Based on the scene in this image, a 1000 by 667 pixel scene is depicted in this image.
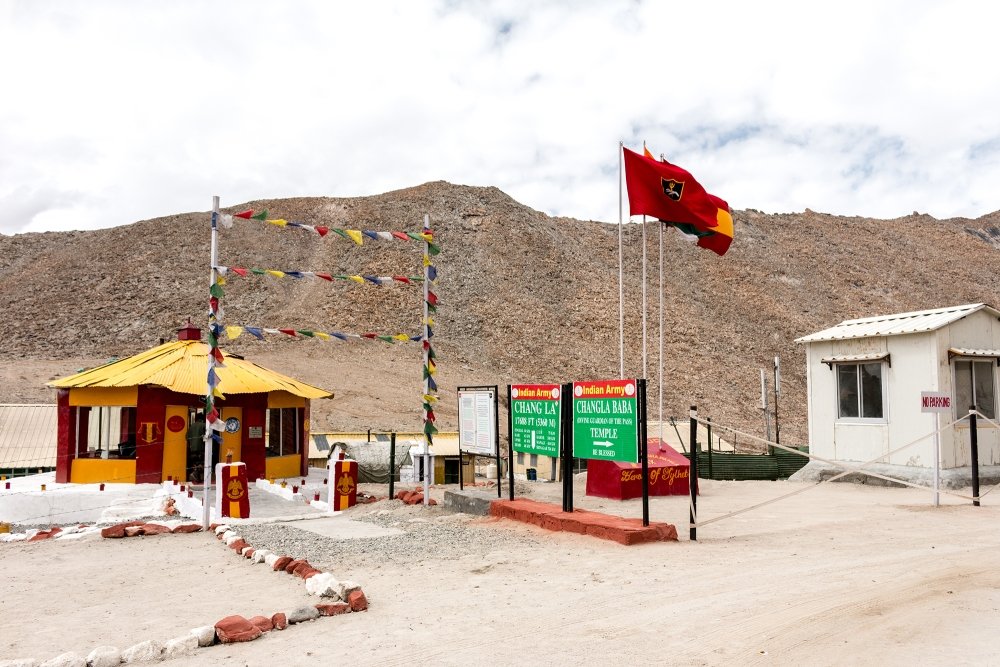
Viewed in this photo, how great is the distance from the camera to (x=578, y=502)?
14.4m

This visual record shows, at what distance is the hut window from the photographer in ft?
65.4

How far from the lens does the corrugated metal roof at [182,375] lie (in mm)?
17000

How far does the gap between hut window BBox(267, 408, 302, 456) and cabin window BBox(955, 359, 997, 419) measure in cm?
1541

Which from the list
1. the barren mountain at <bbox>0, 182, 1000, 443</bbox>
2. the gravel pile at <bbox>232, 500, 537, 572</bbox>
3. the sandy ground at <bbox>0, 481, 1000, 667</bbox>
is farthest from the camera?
the barren mountain at <bbox>0, 182, 1000, 443</bbox>

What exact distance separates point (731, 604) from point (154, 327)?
49.2m

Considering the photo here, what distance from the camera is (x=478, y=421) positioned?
538 inches

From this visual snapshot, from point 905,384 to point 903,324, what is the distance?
1421 mm

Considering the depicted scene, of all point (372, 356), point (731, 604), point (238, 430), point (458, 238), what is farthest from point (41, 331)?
point (731, 604)

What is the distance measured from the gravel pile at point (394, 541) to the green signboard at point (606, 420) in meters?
1.59

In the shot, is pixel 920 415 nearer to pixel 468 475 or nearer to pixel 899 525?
pixel 899 525

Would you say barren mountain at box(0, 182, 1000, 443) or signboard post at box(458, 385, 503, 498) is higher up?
barren mountain at box(0, 182, 1000, 443)

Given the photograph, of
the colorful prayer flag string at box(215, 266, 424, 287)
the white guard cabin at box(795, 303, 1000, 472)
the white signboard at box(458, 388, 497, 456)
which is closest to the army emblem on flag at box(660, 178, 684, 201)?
the colorful prayer flag string at box(215, 266, 424, 287)

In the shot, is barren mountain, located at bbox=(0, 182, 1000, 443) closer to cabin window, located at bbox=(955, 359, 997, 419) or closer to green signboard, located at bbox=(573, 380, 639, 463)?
cabin window, located at bbox=(955, 359, 997, 419)

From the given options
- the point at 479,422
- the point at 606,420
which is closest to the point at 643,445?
the point at 606,420
